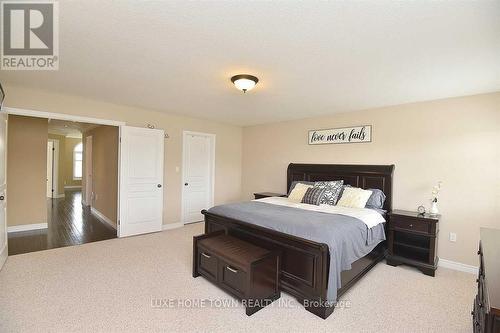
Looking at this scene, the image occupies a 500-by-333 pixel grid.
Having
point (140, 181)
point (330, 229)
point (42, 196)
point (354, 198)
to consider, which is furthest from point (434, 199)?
point (42, 196)

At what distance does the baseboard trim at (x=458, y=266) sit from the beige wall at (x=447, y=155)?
61 mm

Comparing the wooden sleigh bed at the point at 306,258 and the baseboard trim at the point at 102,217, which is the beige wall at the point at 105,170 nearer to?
the baseboard trim at the point at 102,217

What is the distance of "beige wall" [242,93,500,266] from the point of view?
3.13 meters

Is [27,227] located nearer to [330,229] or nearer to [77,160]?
[330,229]

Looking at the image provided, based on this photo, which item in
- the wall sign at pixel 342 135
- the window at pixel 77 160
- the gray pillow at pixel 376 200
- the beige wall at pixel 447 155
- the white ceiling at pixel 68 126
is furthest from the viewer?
the window at pixel 77 160

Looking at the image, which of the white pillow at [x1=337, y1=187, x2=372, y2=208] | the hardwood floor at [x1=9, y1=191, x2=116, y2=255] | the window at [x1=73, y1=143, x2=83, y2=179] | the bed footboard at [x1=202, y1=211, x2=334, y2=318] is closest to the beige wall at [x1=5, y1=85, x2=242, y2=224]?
the hardwood floor at [x1=9, y1=191, x2=116, y2=255]

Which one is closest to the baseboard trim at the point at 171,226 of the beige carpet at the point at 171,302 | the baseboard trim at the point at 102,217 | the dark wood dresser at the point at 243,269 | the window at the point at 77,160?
the baseboard trim at the point at 102,217

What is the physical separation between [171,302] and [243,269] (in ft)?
2.67

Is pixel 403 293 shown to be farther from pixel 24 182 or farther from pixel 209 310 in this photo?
pixel 24 182

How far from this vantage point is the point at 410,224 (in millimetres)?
3314

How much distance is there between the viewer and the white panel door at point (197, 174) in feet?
17.7

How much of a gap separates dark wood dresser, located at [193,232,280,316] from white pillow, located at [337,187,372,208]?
171 cm

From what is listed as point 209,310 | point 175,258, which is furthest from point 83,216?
point 209,310

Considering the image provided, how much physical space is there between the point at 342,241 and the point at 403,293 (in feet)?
3.37
